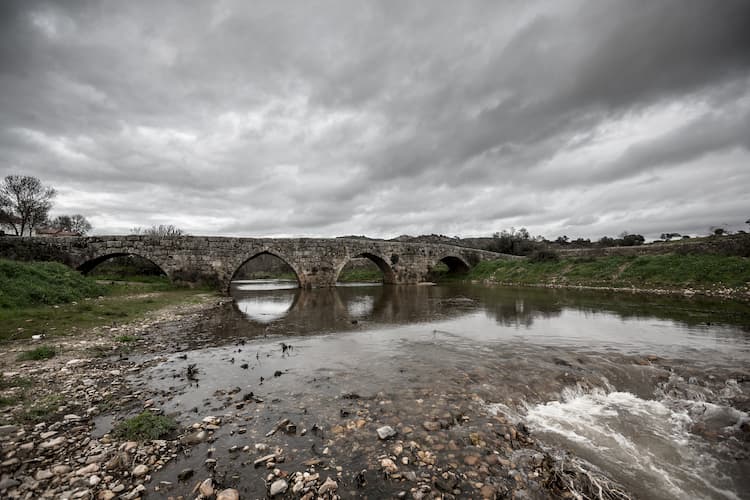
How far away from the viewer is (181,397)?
17.7 ft

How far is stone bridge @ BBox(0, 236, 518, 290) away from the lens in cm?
2166

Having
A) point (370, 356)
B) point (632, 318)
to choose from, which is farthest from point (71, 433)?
point (632, 318)

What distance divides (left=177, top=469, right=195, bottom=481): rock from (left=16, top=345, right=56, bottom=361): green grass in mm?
6045

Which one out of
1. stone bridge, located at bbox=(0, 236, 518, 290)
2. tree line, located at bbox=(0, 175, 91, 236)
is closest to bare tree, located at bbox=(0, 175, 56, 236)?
tree line, located at bbox=(0, 175, 91, 236)

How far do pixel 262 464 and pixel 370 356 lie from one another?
468 cm

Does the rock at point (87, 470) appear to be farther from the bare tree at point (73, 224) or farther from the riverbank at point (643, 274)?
the bare tree at point (73, 224)

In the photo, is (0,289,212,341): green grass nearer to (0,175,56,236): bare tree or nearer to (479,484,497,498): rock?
Answer: (479,484,497,498): rock

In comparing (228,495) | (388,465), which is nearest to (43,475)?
(228,495)

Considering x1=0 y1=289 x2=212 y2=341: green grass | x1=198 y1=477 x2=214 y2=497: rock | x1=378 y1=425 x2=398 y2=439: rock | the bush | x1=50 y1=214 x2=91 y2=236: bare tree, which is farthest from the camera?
x1=50 y1=214 x2=91 y2=236: bare tree

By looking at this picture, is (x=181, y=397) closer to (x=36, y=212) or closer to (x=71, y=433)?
(x=71, y=433)

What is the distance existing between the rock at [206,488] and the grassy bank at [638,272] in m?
27.8

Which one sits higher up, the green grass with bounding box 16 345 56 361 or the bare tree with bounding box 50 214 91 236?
the bare tree with bounding box 50 214 91 236

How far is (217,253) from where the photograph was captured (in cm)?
2562

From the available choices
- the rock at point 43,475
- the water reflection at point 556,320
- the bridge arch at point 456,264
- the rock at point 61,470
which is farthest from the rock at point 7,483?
the bridge arch at point 456,264
